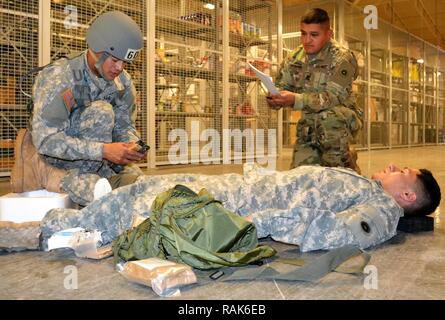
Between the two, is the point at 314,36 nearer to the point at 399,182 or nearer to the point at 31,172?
the point at 399,182

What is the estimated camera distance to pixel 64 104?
2391mm

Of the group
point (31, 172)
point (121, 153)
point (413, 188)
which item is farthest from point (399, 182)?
point (31, 172)

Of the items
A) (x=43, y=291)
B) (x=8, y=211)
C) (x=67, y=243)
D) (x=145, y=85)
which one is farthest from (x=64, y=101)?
(x=145, y=85)

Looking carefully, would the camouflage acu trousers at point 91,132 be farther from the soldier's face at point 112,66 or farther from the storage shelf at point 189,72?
the storage shelf at point 189,72

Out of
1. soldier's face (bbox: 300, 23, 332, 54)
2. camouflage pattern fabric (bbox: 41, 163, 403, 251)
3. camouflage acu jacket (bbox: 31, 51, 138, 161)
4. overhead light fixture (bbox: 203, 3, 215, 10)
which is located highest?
overhead light fixture (bbox: 203, 3, 215, 10)

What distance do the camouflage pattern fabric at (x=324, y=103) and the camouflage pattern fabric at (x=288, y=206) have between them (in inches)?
52.7

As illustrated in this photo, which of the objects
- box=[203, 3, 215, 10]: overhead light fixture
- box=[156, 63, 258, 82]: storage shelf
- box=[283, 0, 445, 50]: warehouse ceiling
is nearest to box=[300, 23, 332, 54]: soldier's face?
box=[156, 63, 258, 82]: storage shelf

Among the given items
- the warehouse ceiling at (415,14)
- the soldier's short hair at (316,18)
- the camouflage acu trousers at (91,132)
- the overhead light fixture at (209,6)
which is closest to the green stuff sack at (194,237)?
the camouflage acu trousers at (91,132)

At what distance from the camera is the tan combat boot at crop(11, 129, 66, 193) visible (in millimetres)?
2281

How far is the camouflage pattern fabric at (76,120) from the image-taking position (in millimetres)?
2326

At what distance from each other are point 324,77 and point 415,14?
14.7 m

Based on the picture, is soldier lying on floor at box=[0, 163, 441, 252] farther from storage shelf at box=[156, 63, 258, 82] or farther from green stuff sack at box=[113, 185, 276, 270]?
storage shelf at box=[156, 63, 258, 82]

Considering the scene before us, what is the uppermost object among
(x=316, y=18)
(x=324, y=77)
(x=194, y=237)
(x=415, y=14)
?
(x=415, y=14)

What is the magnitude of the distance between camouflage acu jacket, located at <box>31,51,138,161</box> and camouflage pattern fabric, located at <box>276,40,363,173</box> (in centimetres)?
149
